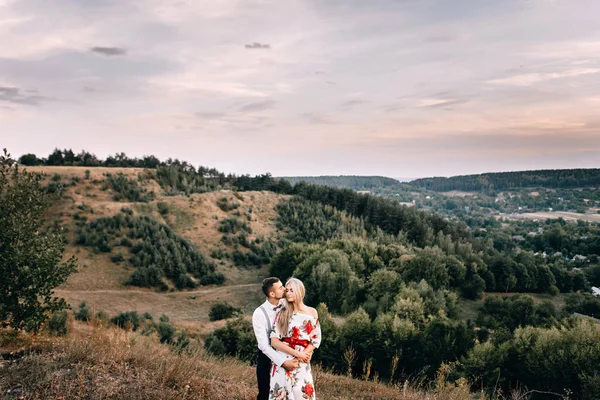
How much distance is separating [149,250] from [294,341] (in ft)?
149

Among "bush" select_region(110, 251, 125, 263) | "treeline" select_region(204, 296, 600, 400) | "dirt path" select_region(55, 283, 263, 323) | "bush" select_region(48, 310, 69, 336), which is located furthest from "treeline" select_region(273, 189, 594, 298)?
"bush" select_region(48, 310, 69, 336)

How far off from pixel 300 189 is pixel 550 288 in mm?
53730

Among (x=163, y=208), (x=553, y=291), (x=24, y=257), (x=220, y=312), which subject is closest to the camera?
(x=24, y=257)

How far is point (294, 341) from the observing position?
476 centimetres

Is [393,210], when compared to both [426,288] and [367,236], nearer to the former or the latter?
[367,236]

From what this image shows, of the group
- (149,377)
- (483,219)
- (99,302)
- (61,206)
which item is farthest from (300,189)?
(483,219)

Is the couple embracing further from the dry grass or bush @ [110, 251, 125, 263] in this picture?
bush @ [110, 251, 125, 263]

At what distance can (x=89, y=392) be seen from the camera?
5.95 meters

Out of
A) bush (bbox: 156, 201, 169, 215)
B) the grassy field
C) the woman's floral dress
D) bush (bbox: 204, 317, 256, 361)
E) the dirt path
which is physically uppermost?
the woman's floral dress

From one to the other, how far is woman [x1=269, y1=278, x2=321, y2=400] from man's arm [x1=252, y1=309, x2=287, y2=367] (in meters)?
0.09

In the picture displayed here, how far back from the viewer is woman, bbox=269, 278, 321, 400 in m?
4.75

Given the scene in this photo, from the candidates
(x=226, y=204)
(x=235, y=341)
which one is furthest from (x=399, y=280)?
(x=226, y=204)

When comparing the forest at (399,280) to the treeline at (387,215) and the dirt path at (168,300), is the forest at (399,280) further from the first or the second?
the dirt path at (168,300)

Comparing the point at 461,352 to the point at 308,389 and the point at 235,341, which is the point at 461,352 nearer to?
the point at 235,341
